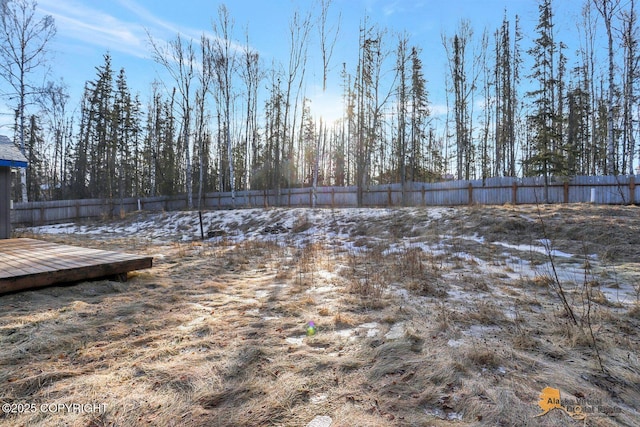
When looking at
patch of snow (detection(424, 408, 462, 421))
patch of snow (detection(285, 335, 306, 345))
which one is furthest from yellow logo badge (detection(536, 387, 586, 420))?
patch of snow (detection(285, 335, 306, 345))

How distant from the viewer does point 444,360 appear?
7.10 ft

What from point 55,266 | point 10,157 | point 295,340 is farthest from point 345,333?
point 10,157

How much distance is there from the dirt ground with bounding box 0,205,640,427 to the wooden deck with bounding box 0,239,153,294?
18 cm

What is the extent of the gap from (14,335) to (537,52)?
24.2 metres

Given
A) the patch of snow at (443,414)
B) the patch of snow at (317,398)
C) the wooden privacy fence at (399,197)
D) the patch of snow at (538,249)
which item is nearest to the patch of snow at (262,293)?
the patch of snow at (317,398)

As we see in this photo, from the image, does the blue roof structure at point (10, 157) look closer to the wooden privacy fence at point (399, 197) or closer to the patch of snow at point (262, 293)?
the patch of snow at point (262, 293)

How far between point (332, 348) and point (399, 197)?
55.2 ft

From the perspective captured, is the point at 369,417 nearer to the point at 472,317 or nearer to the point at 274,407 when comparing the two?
the point at 274,407

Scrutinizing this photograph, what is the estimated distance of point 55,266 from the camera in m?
4.12

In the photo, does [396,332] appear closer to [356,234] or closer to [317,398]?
[317,398]

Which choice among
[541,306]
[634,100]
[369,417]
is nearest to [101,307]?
[369,417]

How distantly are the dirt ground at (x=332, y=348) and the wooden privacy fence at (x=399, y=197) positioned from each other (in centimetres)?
940

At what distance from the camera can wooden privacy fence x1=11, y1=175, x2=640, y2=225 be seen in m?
13.8

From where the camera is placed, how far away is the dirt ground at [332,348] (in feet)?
5.41
